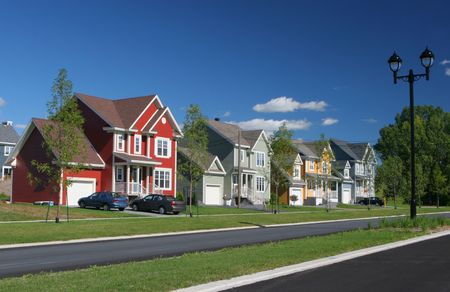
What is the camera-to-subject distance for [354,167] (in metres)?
90.9

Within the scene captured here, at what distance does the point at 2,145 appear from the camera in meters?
73.6

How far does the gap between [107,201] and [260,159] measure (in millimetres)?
28334

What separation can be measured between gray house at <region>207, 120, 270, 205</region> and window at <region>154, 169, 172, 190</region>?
31.9 feet

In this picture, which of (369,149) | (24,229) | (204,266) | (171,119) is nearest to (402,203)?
(369,149)

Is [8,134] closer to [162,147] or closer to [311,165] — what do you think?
[162,147]

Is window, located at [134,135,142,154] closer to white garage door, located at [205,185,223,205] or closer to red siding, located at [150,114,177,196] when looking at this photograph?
red siding, located at [150,114,177,196]

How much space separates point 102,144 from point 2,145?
31.9 m

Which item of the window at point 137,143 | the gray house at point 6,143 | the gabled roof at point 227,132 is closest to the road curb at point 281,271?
the window at point 137,143

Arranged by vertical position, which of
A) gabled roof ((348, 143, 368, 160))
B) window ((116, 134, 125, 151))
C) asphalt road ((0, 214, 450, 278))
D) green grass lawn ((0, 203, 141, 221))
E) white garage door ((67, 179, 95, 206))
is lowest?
asphalt road ((0, 214, 450, 278))

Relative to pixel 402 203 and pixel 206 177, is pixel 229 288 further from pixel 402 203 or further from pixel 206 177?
pixel 402 203

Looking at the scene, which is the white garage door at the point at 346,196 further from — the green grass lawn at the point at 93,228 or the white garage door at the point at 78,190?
the green grass lawn at the point at 93,228

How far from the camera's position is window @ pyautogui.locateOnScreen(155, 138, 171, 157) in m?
51.3

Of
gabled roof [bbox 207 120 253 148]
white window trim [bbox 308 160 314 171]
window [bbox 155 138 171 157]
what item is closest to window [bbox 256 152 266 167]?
gabled roof [bbox 207 120 253 148]

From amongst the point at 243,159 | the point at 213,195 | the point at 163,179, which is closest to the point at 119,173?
the point at 163,179
